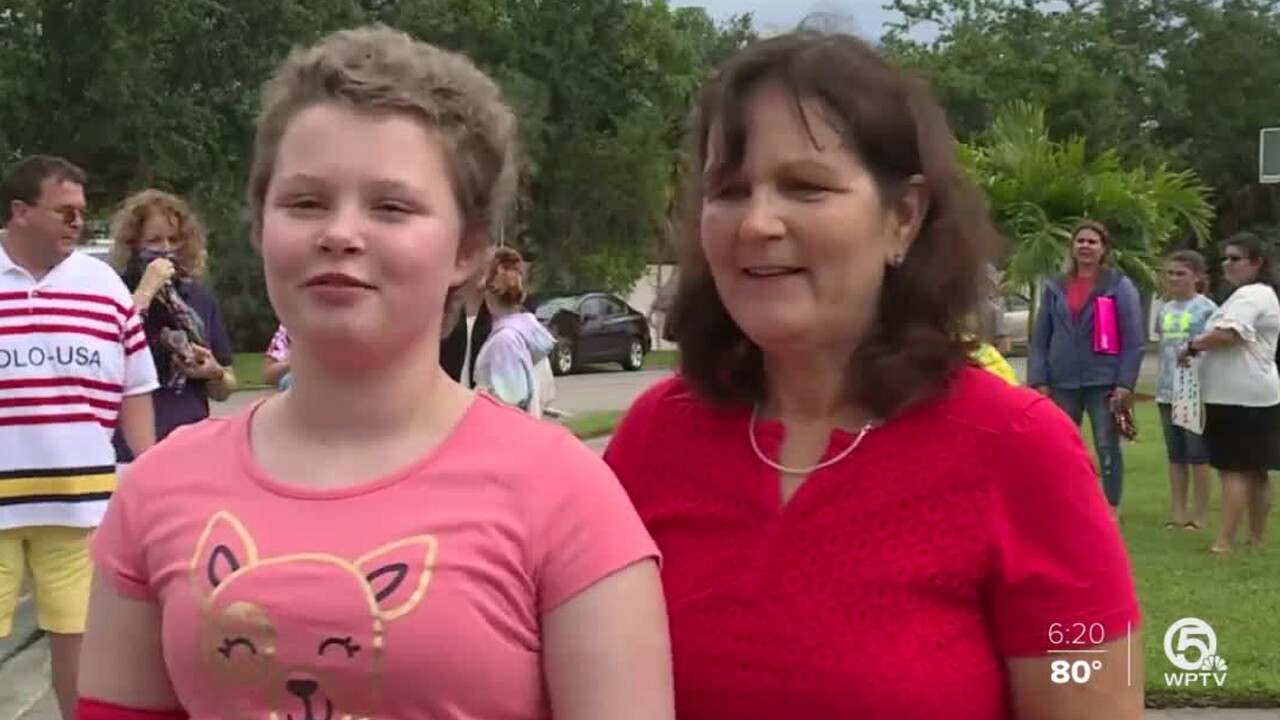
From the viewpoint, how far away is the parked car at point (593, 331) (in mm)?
27078

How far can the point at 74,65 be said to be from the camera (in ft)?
92.6

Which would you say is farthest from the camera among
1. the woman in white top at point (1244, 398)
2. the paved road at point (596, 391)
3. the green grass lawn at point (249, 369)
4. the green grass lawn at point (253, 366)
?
the green grass lawn at point (253, 366)

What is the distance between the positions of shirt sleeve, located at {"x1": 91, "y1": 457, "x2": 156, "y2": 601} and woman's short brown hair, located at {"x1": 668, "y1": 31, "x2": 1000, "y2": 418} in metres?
0.83

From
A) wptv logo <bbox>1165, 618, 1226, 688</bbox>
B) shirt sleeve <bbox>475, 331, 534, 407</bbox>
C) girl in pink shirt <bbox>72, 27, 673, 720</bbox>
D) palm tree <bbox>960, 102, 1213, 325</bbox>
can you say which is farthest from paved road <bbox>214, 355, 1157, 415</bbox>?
girl in pink shirt <bbox>72, 27, 673, 720</bbox>

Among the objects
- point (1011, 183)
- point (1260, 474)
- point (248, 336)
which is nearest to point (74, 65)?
point (248, 336)

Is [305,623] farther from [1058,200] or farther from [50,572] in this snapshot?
[1058,200]

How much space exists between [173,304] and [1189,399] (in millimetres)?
6126

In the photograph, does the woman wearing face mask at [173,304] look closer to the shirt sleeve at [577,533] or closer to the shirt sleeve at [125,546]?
the shirt sleeve at [125,546]

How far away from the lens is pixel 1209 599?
288 inches

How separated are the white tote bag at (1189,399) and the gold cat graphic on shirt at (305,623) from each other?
8488mm

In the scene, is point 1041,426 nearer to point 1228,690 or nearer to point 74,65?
point 1228,690

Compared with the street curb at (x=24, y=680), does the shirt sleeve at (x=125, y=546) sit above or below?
above

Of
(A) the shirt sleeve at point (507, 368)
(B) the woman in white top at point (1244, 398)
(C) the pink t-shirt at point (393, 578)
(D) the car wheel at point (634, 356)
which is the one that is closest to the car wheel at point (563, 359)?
(D) the car wheel at point (634, 356)

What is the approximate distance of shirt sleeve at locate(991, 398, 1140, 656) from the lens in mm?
1805
